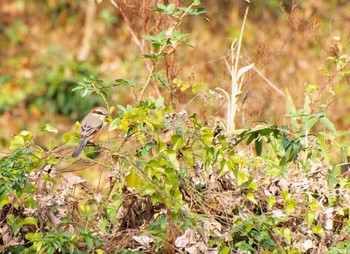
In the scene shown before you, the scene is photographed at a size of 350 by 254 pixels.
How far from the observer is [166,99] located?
5.62 meters

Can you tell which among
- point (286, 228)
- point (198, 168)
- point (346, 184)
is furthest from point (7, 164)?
point (346, 184)

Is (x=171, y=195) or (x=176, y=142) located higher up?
(x=176, y=142)

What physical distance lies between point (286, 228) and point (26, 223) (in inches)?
46.1

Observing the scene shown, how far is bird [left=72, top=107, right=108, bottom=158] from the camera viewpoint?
428cm

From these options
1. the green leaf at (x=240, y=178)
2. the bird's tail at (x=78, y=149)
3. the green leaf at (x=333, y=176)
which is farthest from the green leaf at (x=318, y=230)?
the bird's tail at (x=78, y=149)

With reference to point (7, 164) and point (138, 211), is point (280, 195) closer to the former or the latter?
point (138, 211)

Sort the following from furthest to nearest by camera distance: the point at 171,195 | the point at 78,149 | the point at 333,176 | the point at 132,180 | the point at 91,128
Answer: the point at 91,128
the point at 78,149
the point at 333,176
the point at 171,195
the point at 132,180

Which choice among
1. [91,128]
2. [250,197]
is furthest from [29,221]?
[91,128]

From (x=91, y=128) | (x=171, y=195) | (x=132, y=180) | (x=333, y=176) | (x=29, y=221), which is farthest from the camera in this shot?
(x=91, y=128)

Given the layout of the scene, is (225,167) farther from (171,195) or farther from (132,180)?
(132,180)

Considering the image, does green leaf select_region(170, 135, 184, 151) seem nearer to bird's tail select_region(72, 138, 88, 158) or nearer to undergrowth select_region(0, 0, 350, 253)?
undergrowth select_region(0, 0, 350, 253)

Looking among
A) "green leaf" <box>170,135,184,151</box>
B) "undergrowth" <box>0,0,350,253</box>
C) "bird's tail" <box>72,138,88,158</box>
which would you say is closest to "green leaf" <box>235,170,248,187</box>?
"undergrowth" <box>0,0,350,253</box>

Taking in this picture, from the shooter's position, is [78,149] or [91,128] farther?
[91,128]

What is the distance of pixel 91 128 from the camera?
200 inches
